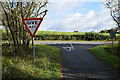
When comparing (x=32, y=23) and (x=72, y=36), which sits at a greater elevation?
(x=32, y=23)

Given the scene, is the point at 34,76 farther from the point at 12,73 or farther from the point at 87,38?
the point at 87,38

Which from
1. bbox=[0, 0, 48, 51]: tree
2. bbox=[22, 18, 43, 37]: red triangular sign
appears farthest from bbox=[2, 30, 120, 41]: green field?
bbox=[22, 18, 43, 37]: red triangular sign

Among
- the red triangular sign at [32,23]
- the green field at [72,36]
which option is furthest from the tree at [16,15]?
the green field at [72,36]

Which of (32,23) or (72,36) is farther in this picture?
(72,36)

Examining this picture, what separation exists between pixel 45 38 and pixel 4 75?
20786mm

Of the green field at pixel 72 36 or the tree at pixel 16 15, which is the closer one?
the tree at pixel 16 15

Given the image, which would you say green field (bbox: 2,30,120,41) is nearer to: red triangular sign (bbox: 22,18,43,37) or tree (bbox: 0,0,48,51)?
tree (bbox: 0,0,48,51)

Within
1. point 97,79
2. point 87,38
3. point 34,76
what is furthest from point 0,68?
point 87,38

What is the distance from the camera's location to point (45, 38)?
25.9 metres

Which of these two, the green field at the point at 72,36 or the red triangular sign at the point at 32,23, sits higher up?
the red triangular sign at the point at 32,23

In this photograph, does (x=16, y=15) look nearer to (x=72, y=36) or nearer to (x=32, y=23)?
(x=32, y=23)

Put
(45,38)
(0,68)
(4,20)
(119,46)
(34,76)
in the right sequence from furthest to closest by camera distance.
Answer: (45,38) → (4,20) → (119,46) → (0,68) → (34,76)

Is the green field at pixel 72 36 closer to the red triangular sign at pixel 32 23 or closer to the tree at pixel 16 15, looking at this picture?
the tree at pixel 16 15

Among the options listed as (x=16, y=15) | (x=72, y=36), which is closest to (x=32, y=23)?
(x=16, y=15)
